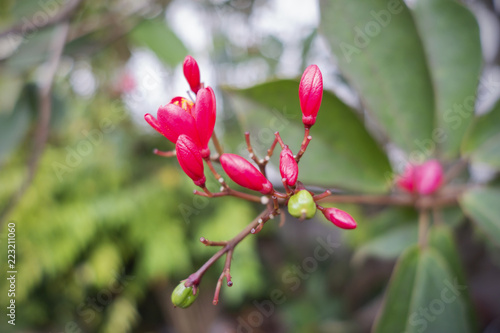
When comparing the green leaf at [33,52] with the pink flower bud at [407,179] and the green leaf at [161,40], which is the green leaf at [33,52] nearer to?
the green leaf at [161,40]

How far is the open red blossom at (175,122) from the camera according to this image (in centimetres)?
45

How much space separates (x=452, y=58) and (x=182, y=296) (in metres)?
0.79

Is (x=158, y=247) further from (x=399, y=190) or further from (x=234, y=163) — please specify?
(x=234, y=163)

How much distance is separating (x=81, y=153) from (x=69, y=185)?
239mm

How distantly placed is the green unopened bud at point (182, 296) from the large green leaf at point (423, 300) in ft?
1.39

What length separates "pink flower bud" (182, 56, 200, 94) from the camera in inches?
21.0

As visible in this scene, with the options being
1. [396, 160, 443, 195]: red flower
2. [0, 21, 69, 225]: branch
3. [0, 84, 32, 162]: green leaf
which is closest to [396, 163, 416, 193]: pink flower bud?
[396, 160, 443, 195]: red flower

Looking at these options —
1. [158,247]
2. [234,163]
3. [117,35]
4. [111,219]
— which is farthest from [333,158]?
[111,219]

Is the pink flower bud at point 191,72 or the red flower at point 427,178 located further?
the red flower at point 427,178

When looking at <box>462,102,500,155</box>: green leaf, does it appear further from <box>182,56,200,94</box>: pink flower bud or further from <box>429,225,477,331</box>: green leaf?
<box>182,56,200,94</box>: pink flower bud

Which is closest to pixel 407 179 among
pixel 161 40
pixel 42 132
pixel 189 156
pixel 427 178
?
pixel 427 178

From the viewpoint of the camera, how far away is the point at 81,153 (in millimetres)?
2543

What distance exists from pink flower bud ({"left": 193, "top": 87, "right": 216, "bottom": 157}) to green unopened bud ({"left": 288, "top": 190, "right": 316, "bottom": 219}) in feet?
0.53

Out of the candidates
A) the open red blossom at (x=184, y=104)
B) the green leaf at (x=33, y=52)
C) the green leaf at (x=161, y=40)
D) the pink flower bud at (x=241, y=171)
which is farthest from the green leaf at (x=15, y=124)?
the pink flower bud at (x=241, y=171)
